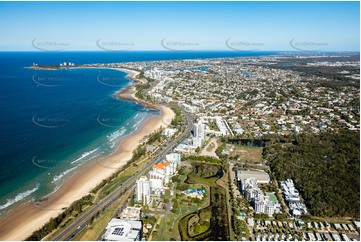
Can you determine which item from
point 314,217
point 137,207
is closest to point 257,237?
point 314,217

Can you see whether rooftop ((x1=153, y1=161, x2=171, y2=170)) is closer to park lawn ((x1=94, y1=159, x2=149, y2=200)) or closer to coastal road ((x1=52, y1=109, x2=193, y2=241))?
coastal road ((x1=52, y1=109, x2=193, y2=241))

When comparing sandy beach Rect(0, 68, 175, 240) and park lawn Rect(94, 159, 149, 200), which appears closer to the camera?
sandy beach Rect(0, 68, 175, 240)

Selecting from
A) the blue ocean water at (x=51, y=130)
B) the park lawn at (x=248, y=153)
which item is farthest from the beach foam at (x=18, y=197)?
the park lawn at (x=248, y=153)

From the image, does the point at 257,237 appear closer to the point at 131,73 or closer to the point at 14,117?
the point at 14,117

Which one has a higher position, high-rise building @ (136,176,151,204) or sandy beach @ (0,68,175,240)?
high-rise building @ (136,176,151,204)

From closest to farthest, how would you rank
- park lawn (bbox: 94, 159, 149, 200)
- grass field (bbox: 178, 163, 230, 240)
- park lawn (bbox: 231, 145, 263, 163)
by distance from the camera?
grass field (bbox: 178, 163, 230, 240) → park lawn (bbox: 94, 159, 149, 200) → park lawn (bbox: 231, 145, 263, 163)

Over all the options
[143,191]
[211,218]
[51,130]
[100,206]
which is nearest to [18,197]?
[100,206]

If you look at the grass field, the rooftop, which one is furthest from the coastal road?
the grass field
